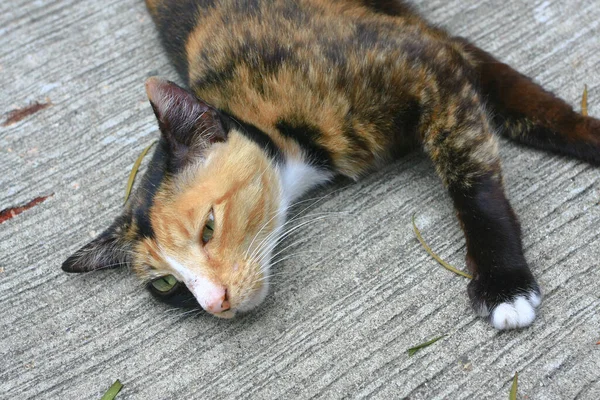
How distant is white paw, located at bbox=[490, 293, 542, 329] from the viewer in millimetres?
1574

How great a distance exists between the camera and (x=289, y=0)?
2080 millimetres

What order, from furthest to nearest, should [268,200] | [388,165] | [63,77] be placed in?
[63,77] → [388,165] → [268,200]

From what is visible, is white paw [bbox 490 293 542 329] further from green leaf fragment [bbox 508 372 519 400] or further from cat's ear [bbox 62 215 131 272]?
cat's ear [bbox 62 215 131 272]

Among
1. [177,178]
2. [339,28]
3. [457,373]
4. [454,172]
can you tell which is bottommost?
[457,373]

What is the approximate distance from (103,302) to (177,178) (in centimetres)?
51

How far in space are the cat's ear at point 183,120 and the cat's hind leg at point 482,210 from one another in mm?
694

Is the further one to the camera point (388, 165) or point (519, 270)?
point (388, 165)

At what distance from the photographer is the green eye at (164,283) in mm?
1753

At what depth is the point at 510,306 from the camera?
5.18 ft

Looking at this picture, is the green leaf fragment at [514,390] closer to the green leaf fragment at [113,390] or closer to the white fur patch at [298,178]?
the white fur patch at [298,178]

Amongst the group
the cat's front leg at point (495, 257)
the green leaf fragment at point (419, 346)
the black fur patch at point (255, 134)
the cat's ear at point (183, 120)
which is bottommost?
the green leaf fragment at point (419, 346)

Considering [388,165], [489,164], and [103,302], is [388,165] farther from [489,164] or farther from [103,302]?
[103,302]

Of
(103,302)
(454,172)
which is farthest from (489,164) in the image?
(103,302)

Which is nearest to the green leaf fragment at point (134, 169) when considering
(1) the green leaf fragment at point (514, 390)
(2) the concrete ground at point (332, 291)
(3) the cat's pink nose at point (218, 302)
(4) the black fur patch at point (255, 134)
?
(2) the concrete ground at point (332, 291)
